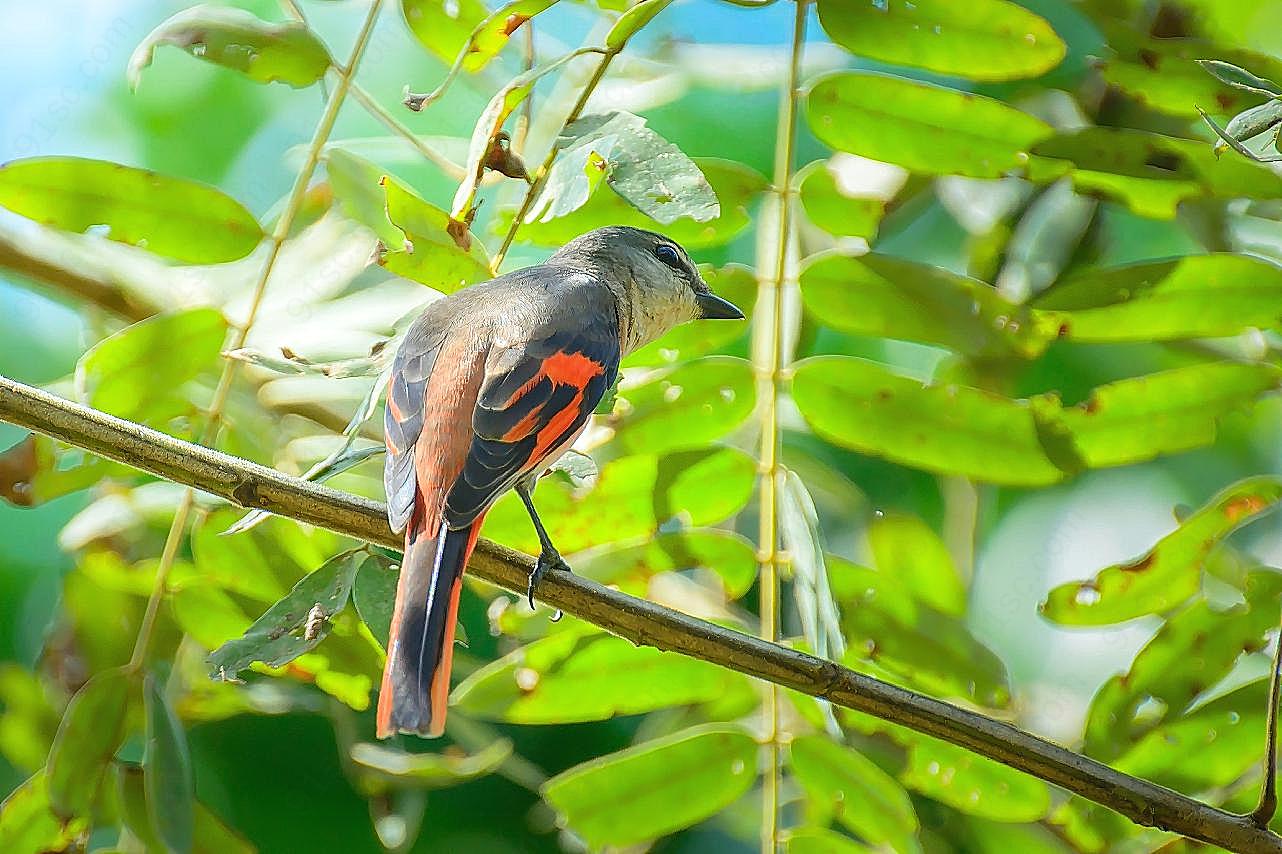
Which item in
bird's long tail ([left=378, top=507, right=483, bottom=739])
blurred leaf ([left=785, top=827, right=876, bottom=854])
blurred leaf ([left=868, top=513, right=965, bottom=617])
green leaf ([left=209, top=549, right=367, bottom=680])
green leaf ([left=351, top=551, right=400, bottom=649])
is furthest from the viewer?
blurred leaf ([left=868, top=513, right=965, bottom=617])

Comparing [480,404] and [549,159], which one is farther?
[480,404]

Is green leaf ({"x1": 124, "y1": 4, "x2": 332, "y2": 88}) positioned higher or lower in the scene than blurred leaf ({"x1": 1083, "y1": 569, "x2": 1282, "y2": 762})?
higher

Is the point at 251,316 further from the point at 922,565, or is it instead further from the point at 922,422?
the point at 922,565

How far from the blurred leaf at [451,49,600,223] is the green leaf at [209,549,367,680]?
24.1 inches

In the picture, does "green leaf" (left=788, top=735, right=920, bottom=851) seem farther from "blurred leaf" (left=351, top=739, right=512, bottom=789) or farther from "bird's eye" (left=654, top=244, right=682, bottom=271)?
"bird's eye" (left=654, top=244, right=682, bottom=271)

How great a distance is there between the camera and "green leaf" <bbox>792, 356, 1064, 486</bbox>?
2.45 m

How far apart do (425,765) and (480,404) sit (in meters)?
0.80

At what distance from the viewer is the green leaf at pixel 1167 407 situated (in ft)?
8.00

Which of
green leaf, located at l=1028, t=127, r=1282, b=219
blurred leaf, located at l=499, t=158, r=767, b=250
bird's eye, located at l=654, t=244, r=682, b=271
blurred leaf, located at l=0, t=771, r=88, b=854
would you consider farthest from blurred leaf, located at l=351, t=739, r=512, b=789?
green leaf, located at l=1028, t=127, r=1282, b=219

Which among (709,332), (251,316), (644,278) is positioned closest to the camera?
(251,316)

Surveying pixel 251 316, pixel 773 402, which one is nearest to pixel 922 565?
pixel 773 402

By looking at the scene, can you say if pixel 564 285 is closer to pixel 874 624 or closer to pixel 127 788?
pixel 874 624

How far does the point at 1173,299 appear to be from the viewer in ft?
8.08

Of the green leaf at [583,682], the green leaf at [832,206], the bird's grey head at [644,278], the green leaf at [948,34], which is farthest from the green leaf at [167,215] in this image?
the green leaf at [948,34]
